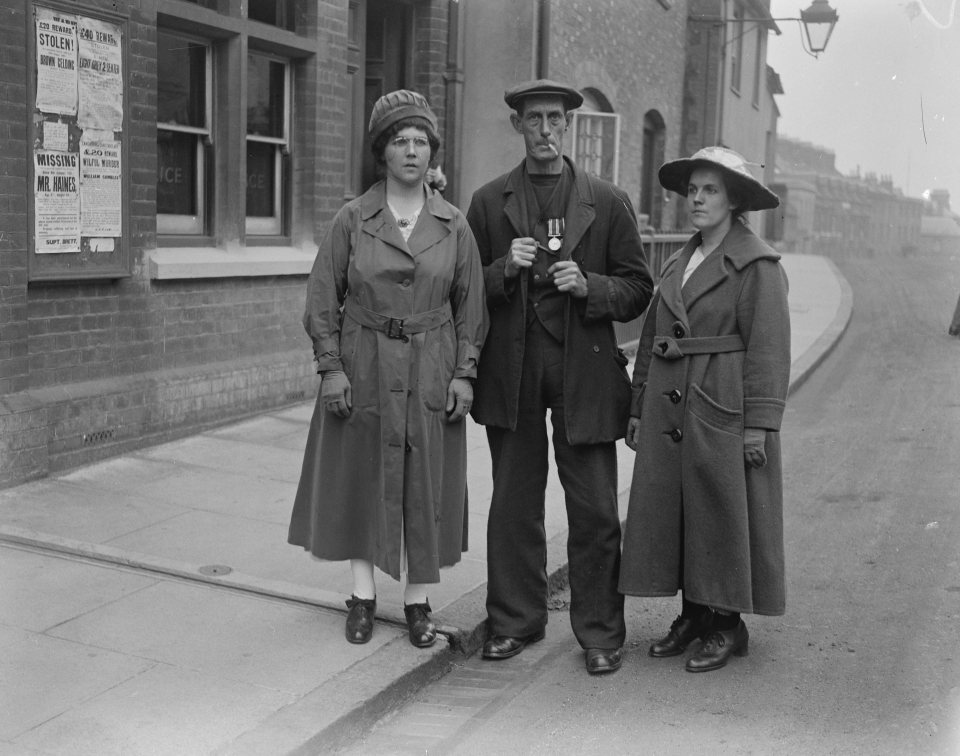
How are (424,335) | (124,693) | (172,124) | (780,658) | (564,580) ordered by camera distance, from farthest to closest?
(172,124), (564,580), (780,658), (424,335), (124,693)

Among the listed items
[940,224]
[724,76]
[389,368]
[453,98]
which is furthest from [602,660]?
[724,76]

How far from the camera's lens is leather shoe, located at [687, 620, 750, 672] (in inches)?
177

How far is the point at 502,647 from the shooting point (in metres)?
4.68

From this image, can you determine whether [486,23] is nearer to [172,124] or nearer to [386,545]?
[172,124]

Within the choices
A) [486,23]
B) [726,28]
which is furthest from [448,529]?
[726,28]

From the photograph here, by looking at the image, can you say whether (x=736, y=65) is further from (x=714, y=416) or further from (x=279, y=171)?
→ (x=714, y=416)

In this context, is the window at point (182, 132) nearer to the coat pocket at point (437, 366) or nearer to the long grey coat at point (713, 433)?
the coat pocket at point (437, 366)

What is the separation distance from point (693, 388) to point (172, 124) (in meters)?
5.09

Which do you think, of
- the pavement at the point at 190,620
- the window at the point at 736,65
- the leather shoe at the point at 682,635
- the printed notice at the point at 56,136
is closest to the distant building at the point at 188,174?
the printed notice at the point at 56,136

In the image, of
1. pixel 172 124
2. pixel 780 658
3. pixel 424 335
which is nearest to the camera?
pixel 424 335

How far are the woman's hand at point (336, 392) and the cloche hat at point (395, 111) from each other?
0.89m

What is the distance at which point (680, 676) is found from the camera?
4.48 meters

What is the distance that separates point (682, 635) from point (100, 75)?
15.7 ft

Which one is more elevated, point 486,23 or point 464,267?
point 486,23
